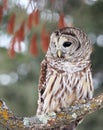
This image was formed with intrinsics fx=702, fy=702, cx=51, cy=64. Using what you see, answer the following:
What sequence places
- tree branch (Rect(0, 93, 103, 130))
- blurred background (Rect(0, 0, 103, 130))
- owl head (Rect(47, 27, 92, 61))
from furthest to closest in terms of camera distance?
blurred background (Rect(0, 0, 103, 130))
owl head (Rect(47, 27, 92, 61))
tree branch (Rect(0, 93, 103, 130))

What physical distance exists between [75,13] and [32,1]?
204 inches

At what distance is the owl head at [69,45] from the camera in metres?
5.68

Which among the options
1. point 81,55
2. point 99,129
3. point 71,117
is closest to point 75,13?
point 99,129

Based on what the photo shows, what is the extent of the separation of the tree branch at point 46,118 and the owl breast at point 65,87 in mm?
1004

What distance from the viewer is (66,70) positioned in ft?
18.7

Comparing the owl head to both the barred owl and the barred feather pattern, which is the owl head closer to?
the barred owl

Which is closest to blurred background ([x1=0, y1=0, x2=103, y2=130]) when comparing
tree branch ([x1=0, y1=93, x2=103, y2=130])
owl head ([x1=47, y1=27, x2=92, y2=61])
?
owl head ([x1=47, y1=27, x2=92, y2=61])

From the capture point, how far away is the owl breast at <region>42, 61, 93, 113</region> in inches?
224

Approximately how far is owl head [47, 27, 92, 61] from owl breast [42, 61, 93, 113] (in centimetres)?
12

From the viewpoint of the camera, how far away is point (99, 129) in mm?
12328

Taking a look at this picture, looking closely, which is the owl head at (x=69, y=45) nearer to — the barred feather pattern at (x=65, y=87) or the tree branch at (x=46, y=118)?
the barred feather pattern at (x=65, y=87)

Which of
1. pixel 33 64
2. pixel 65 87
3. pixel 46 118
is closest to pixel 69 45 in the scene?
pixel 65 87

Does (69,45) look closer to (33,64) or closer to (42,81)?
(42,81)

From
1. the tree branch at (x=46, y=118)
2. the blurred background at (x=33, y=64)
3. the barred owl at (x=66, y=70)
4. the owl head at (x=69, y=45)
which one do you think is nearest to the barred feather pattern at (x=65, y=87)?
the barred owl at (x=66, y=70)
